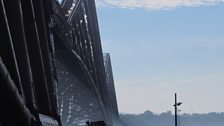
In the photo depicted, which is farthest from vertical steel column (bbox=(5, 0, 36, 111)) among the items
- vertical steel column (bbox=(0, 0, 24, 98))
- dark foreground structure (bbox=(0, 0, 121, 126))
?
vertical steel column (bbox=(0, 0, 24, 98))

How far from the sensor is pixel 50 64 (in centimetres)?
3095

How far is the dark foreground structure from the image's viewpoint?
19.4m

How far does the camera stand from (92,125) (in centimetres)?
3231

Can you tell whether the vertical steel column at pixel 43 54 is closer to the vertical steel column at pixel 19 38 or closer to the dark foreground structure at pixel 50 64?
the dark foreground structure at pixel 50 64

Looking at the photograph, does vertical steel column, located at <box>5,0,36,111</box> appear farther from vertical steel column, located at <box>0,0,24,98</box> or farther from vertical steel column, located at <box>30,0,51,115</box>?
vertical steel column, located at <box>30,0,51,115</box>

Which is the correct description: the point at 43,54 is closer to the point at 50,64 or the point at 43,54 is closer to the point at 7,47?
the point at 50,64

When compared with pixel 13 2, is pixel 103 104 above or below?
below

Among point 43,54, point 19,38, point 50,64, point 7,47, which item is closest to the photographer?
point 7,47

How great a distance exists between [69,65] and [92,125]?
3832 centimetres

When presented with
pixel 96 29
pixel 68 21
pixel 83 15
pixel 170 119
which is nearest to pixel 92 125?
pixel 68 21

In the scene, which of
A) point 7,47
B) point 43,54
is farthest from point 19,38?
point 43,54

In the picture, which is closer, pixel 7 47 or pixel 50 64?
pixel 7 47

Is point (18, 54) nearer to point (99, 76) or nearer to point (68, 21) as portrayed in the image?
point (68, 21)

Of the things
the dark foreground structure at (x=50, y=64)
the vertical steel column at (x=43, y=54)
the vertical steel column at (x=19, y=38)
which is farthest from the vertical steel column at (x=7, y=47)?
the vertical steel column at (x=43, y=54)
